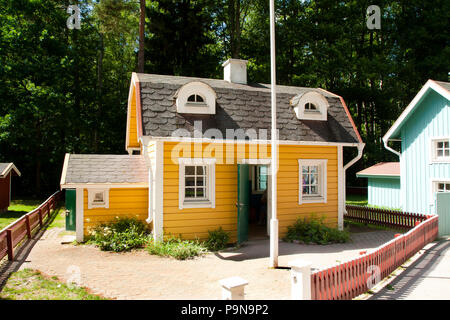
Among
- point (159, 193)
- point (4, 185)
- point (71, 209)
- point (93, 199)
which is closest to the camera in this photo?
point (159, 193)

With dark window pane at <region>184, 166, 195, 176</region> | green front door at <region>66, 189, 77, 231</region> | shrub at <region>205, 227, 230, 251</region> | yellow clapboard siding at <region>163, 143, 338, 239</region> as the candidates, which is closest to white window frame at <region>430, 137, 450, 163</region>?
yellow clapboard siding at <region>163, 143, 338, 239</region>

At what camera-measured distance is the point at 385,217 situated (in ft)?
49.7

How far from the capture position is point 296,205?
12.4 meters

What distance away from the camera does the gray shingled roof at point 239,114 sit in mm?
11016

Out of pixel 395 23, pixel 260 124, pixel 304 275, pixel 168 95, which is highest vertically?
pixel 395 23

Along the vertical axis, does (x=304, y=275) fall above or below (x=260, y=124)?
below

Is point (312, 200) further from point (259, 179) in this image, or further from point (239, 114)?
point (259, 179)

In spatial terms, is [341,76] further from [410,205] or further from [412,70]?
[410,205]

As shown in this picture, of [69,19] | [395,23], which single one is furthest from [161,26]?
[395,23]

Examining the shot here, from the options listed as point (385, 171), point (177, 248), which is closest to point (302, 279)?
point (177, 248)

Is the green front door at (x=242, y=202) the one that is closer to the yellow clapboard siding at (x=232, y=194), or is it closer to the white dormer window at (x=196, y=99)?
the yellow clapboard siding at (x=232, y=194)

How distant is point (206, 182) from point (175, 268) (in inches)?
135

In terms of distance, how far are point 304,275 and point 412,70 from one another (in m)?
31.3
